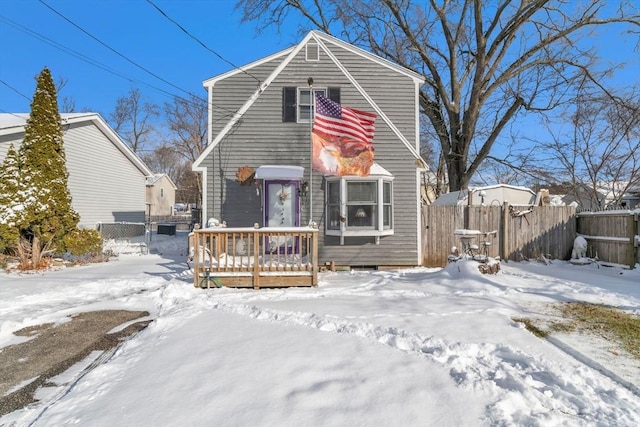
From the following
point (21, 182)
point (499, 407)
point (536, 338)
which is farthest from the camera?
point (21, 182)

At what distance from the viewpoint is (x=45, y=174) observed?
966 cm

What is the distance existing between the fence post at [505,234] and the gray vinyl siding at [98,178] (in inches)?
617

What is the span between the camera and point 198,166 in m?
9.53

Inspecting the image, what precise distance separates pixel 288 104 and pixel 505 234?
7094 mm

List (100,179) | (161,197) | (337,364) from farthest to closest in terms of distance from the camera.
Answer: (161,197) → (100,179) → (337,364)

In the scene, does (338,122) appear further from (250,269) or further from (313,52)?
(250,269)

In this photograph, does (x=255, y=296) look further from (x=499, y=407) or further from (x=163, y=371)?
(x=499, y=407)

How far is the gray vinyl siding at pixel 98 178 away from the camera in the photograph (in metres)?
14.9

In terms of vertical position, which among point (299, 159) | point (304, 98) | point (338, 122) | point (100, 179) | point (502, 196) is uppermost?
point (304, 98)

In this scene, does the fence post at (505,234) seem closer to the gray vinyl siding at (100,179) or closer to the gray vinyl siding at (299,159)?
the gray vinyl siding at (299,159)

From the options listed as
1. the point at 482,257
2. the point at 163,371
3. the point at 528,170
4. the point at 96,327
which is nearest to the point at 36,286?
the point at 96,327

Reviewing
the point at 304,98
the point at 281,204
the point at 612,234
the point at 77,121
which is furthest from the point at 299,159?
the point at 77,121

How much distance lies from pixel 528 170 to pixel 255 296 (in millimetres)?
16695

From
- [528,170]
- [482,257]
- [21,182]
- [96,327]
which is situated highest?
[528,170]
